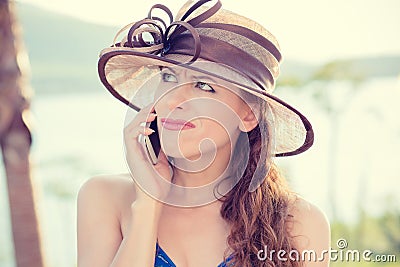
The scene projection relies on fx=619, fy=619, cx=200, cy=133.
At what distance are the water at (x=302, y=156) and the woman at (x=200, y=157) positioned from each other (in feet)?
13.0

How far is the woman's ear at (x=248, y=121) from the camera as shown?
2.25m

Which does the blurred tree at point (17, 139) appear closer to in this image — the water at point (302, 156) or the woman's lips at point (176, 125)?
the woman's lips at point (176, 125)

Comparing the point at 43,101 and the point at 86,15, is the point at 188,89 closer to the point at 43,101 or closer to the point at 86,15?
the point at 86,15

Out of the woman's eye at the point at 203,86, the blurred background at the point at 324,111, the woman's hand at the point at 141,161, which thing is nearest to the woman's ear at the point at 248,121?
the woman's eye at the point at 203,86

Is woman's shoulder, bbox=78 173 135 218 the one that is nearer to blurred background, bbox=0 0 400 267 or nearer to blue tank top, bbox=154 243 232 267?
blue tank top, bbox=154 243 232 267

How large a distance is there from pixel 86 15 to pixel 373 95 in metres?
3.58

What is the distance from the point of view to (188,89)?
6.74ft

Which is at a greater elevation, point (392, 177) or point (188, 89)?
point (188, 89)

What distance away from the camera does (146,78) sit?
236cm

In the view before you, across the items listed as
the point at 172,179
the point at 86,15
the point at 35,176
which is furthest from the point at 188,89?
the point at 86,15

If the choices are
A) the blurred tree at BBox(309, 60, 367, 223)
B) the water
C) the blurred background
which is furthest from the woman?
Result: the blurred tree at BBox(309, 60, 367, 223)

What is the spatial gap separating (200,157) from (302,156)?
5056mm

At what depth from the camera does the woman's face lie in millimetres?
2031

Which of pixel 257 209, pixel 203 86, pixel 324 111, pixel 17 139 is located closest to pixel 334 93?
pixel 324 111
